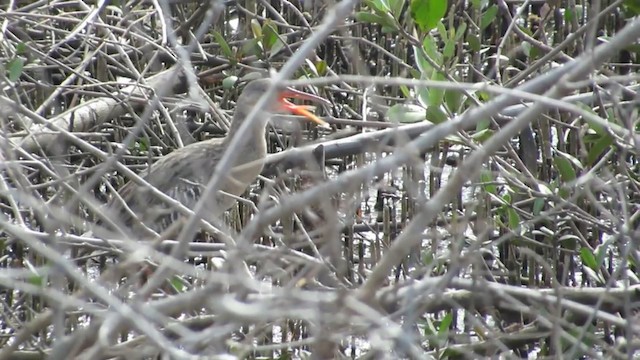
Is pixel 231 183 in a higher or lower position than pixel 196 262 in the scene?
higher

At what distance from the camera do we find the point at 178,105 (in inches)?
189

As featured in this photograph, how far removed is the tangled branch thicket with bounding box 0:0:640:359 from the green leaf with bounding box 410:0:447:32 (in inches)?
1.0

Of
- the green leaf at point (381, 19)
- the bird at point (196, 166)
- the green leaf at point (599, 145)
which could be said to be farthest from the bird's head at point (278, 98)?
the green leaf at point (599, 145)

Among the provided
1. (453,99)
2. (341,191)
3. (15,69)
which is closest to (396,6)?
(453,99)

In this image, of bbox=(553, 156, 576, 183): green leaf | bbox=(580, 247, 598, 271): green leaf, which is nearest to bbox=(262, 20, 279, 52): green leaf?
bbox=(553, 156, 576, 183): green leaf

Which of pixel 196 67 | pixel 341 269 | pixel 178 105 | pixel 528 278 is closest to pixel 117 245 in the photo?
pixel 178 105

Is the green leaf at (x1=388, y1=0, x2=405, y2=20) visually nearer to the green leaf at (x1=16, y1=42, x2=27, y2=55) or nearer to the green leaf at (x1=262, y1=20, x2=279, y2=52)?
the green leaf at (x1=262, y1=20, x2=279, y2=52)

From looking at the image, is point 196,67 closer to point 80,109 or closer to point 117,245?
point 80,109

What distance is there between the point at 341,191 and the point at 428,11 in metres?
1.63

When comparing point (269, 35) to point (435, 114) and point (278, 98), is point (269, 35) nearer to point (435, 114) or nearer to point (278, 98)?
point (278, 98)

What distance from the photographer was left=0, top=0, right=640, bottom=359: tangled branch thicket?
7.19 ft

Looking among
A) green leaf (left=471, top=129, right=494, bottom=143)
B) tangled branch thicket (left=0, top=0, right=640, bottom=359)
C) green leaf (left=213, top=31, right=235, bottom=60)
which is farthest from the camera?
green leaf (left=213, top=31, right=235, bottom=60)

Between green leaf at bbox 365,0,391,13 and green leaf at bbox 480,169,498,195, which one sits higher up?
green leaf at bbox 365,0,391,13

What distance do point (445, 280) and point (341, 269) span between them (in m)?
0.20
